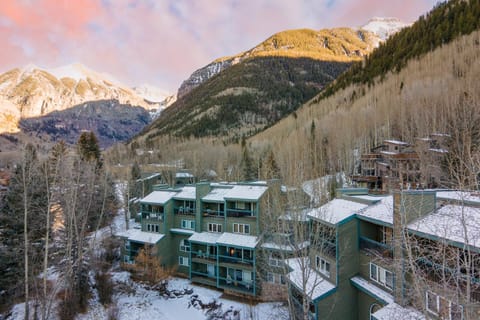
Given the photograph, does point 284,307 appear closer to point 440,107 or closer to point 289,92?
point 440,107

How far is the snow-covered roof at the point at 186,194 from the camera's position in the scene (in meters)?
29.2

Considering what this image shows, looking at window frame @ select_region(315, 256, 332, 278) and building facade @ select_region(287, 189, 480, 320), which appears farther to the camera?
window frame @ select_region(315, 256, 332, 278)

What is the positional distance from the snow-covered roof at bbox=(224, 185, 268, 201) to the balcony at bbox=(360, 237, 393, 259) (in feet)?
35.3

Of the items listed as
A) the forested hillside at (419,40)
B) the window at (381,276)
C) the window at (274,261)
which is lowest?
the window at (274,261)

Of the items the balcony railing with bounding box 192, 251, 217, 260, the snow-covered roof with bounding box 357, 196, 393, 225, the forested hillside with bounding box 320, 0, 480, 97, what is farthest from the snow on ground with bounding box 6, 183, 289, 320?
the forested hillside with bounding box 320, 0, 480, 97

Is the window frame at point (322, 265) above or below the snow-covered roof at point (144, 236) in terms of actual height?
above

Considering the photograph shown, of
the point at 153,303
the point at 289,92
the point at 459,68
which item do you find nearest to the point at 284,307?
the point at 153,303

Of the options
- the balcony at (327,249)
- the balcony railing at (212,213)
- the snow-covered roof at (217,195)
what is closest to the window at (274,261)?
the balcony at (327,249)

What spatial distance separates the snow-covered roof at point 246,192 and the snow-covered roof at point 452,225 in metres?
14.5

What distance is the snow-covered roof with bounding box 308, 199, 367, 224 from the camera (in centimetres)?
1557

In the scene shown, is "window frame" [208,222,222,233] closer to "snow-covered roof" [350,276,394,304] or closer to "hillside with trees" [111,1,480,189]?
"hillside with trees" [111,1,480,189]

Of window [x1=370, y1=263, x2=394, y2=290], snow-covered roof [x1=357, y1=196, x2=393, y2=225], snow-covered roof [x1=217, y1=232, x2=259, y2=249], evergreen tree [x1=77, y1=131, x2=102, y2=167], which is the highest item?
evergreen tree [x1=77, y1=131, x2=102, y2=167]

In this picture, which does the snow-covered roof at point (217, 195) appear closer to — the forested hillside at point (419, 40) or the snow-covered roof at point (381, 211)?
the snow-covered roof at point (381, 211)

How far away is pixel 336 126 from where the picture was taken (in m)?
53.5
